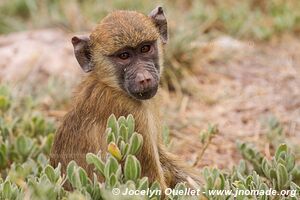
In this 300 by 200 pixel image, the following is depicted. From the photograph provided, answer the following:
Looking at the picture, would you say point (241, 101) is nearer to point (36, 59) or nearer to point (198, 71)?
point (198, 71)

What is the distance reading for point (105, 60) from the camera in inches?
223

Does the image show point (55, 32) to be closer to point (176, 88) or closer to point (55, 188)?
point (176, 88)

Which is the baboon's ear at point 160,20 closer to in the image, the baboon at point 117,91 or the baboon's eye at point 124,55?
the baboon at point 117,91

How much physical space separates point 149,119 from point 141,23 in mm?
794

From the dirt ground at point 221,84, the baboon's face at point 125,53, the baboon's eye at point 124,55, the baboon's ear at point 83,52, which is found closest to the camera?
the baboon's face at point 125,53

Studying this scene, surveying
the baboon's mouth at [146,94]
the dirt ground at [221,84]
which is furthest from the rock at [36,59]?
the baboon's mouth at [146,94]

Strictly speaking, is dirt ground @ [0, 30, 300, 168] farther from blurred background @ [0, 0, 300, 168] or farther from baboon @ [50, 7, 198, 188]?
baboon @ [50, 7, 198, 188]

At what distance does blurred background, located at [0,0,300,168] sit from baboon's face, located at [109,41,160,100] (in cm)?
88

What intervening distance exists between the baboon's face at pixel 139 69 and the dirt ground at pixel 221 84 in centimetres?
157

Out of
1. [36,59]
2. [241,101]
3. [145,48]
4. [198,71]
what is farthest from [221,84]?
[145,48]

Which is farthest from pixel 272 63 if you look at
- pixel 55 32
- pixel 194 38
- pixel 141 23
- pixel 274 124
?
pixel 141 23

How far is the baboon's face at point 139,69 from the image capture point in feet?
17.3

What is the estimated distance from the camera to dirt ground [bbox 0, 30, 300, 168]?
23.8 ft

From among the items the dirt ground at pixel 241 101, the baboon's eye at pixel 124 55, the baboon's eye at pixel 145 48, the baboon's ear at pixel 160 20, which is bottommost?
the dirt ground at pixel 241 101
